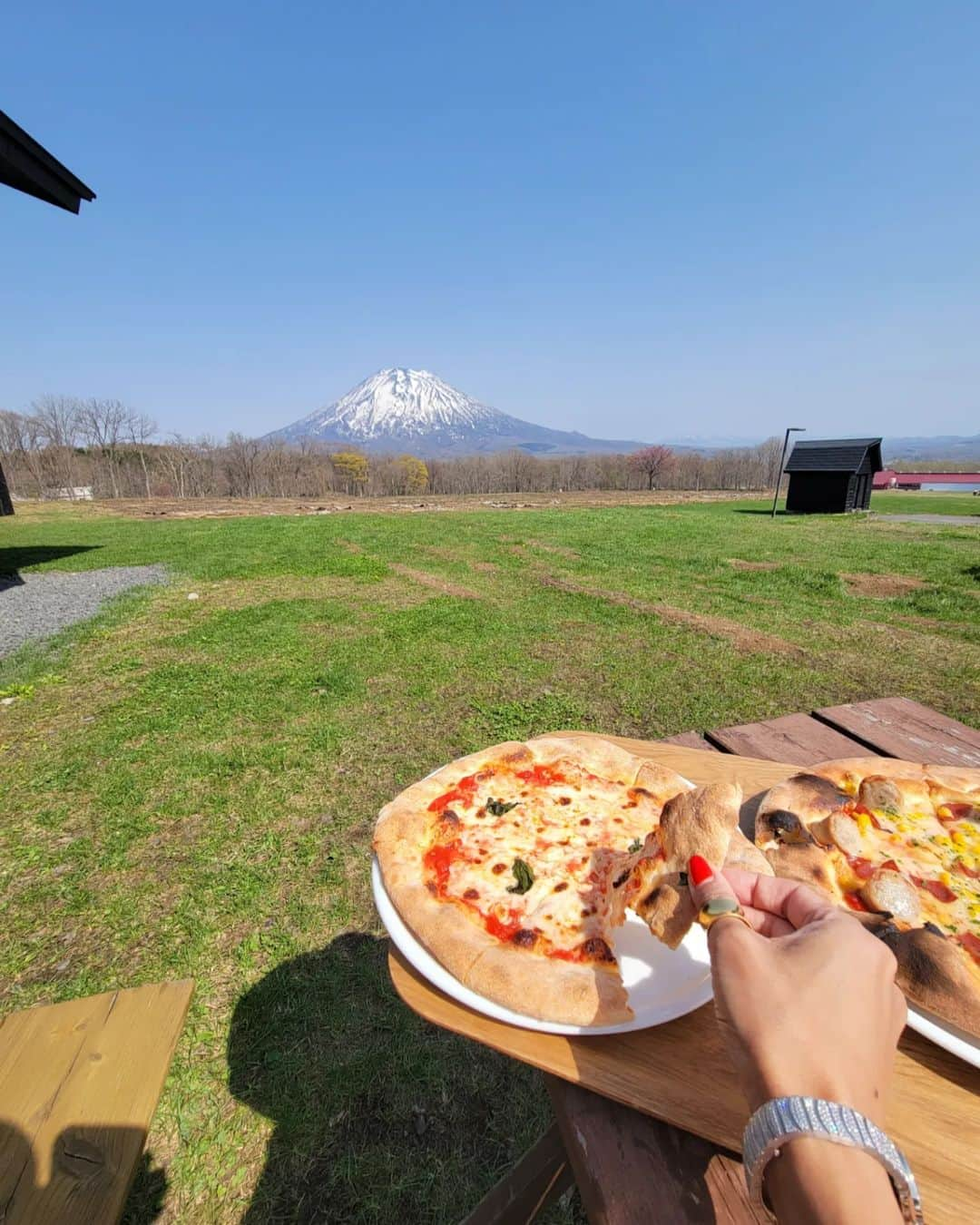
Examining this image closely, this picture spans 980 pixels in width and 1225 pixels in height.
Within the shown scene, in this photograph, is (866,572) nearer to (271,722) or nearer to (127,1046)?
(271,722)

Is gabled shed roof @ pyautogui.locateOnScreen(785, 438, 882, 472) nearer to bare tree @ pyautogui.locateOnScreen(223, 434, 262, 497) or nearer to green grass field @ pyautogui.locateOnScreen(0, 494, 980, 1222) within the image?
green grass field @ pyautogui.locateOnScreen(0, 494, 980, 1222)

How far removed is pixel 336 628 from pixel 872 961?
8063mm

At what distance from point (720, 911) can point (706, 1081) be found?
1.33 feet

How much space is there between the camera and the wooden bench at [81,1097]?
140 cm

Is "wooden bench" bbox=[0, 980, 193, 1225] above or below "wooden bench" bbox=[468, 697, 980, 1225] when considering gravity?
below

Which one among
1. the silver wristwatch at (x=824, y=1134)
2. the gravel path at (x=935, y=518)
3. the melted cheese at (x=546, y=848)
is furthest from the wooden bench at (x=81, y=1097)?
the gravel path at (x=935, y=518)

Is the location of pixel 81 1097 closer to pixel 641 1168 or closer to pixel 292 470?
pixel 641 1168

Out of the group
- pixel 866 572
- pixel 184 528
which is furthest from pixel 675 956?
pixel 184 528

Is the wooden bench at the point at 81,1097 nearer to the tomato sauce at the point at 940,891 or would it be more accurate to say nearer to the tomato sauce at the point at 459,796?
the tomato sauce at the point at 459,796

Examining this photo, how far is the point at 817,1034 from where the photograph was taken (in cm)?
74

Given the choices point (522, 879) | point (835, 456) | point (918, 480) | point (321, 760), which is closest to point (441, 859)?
point (522, 879)

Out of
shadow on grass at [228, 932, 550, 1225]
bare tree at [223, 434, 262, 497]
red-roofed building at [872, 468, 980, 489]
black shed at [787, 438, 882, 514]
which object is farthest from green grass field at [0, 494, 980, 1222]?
red-roofed building at [872, 468, 980, 489]

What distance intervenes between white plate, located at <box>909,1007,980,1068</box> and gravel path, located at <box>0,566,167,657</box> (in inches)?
381

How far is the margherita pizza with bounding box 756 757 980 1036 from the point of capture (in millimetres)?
1100
